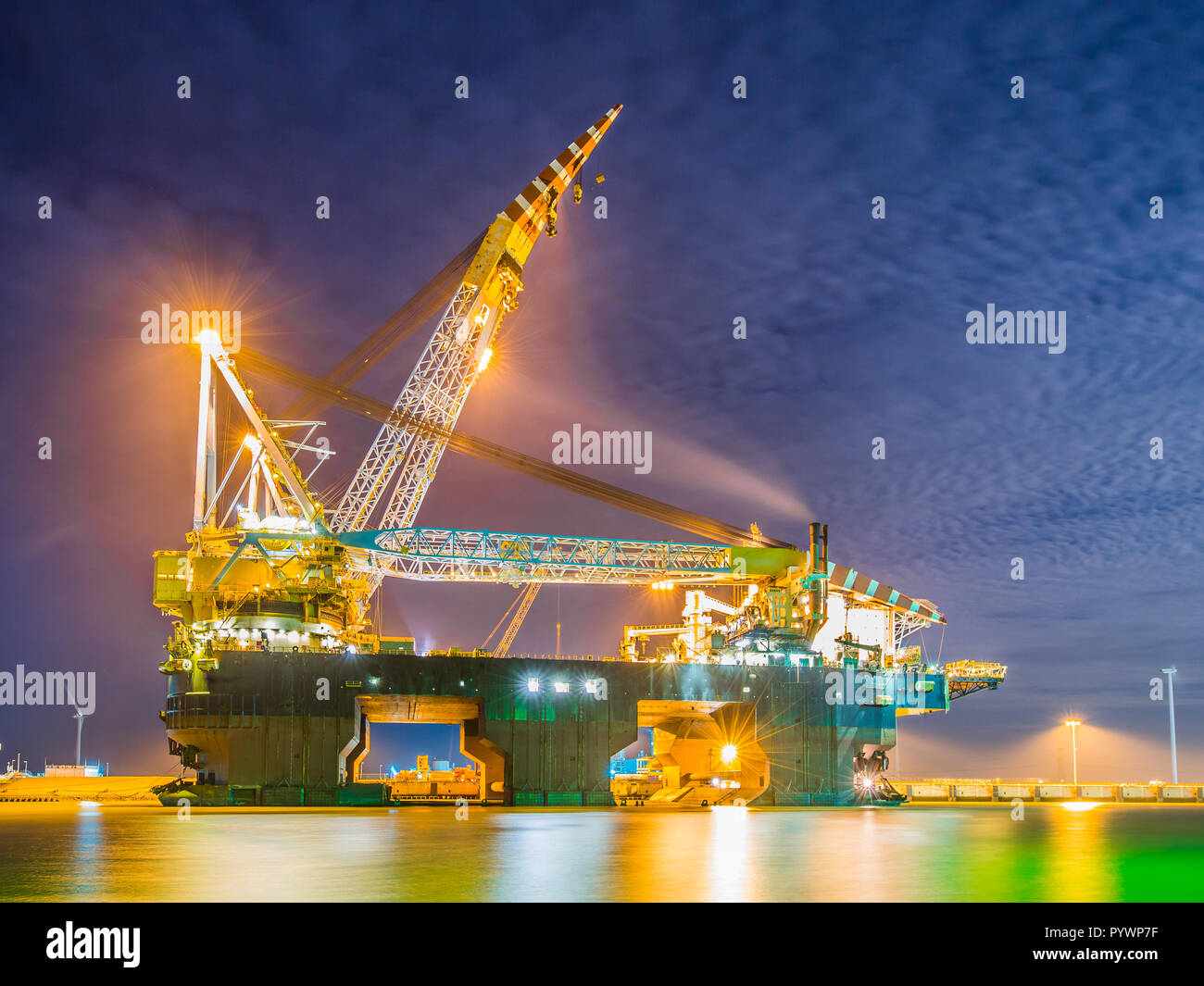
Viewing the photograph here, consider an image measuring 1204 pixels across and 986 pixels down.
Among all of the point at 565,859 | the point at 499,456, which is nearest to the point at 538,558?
the point at 499,456

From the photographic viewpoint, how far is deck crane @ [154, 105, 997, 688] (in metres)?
60.6

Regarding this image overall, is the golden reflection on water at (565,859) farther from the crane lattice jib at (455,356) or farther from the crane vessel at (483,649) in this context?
the crane lattice jib at (455,356)

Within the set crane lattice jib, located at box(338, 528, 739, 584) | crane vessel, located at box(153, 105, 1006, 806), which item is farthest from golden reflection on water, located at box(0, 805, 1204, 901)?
crane lattice jib, located at box(338, 528, 739, 584)

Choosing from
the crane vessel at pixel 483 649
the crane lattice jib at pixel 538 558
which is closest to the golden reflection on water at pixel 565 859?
the crane vessel at pixel 483 649

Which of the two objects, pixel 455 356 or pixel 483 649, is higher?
pixel 455 356

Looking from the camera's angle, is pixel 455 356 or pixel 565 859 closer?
pixel 565 859

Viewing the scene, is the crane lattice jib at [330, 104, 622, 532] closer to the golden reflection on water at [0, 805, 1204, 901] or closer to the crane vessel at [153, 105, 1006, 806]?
the crane vessel at [153, 105, 1006, 806]

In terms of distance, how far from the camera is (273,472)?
6594cm

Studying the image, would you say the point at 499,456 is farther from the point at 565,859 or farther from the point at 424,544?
the point at 565,859

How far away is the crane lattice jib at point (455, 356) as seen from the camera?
7412 cm

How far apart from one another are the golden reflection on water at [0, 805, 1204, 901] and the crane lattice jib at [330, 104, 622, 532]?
31.6 m

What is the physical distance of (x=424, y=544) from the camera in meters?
70.9

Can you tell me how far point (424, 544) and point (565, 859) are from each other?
46.9 meters
